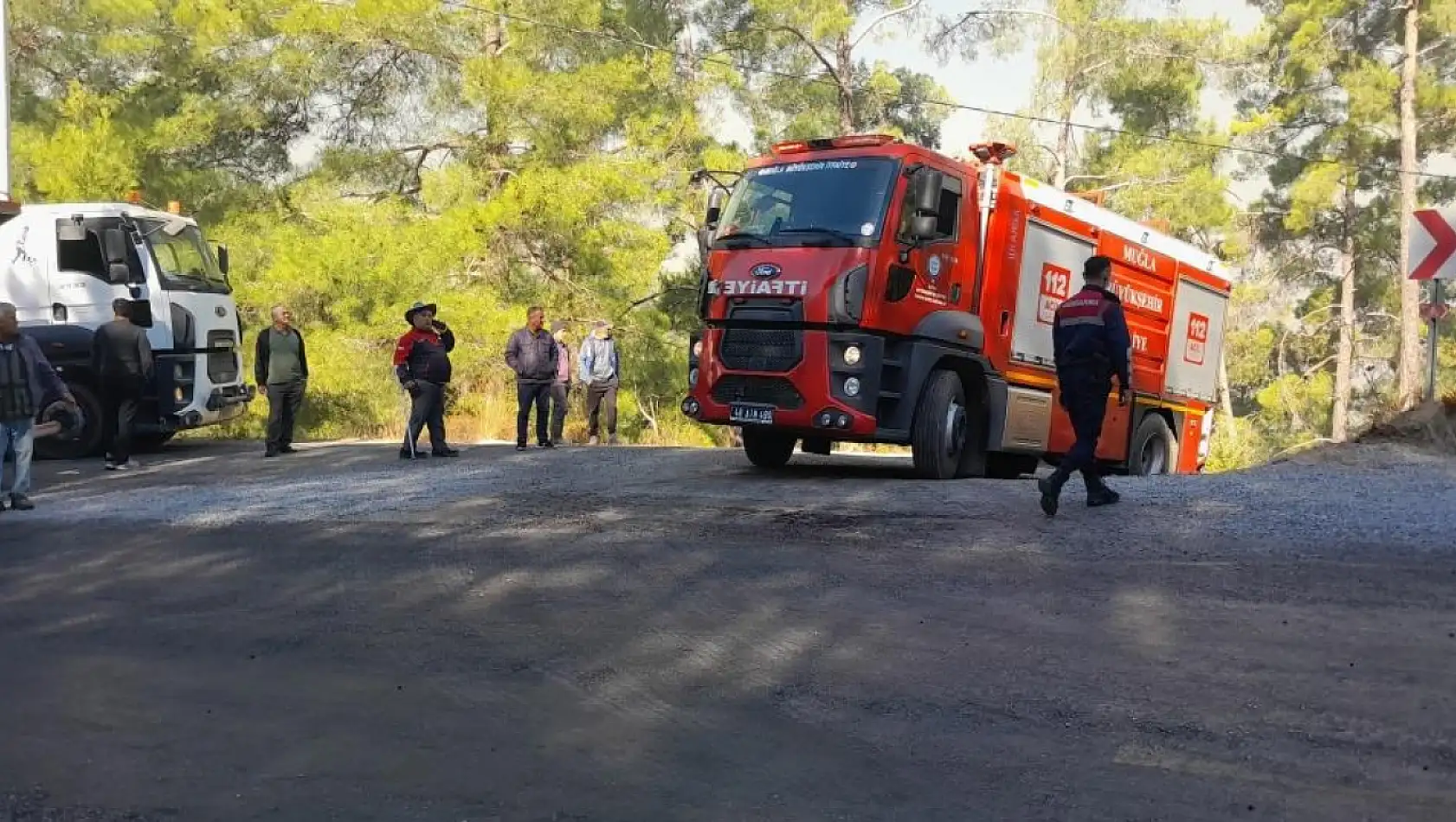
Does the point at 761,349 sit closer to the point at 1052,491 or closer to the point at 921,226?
the point at 921,226

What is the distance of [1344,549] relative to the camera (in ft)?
24.2

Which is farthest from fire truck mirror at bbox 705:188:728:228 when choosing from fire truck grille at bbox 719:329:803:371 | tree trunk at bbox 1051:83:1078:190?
tree trunk at bbox 1051:83:1078:190

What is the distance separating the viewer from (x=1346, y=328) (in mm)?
35875

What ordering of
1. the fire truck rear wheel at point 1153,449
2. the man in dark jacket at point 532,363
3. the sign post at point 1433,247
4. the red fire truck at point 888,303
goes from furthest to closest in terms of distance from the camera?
the man in dark jacket at point 532,363 < the fire truck rear wheel at point 1153,449 < the sign post at point 1433,247 < the red fire truck at point 888,303

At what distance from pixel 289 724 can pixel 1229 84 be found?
32962 millimetres

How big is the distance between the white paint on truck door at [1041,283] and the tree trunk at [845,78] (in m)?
14.0

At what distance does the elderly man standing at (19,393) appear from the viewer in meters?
9.94

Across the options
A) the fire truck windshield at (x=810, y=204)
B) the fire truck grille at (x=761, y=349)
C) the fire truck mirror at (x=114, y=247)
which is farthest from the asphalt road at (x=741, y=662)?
the fire truck mirror at (x=114, y=247)

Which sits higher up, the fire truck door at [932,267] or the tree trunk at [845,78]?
the tree trunk at [845,78]

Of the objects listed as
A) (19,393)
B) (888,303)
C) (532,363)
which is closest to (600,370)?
(532,363)

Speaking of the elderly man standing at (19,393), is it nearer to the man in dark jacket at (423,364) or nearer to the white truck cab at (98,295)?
the man in dark jacket at (423,364)

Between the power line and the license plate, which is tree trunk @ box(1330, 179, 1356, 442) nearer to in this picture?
the power line

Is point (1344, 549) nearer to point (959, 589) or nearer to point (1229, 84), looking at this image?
point (959, 589)

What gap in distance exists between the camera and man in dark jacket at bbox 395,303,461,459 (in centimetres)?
1351
